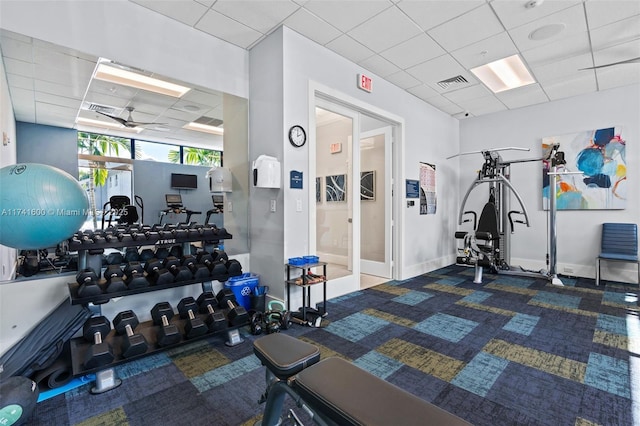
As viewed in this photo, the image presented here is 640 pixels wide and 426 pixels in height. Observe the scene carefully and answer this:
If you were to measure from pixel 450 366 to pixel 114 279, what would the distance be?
8.85 ft

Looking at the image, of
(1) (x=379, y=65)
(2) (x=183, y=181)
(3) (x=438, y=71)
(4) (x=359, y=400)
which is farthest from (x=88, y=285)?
(3) (x=438, y=71)

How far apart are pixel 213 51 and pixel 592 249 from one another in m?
6.57

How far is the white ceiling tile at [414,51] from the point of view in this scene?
3.63m

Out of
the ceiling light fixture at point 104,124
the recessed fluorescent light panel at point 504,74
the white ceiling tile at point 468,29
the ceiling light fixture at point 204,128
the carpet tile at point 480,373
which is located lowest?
the carpet tile at point 480,373

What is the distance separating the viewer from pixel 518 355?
2490 millimetres

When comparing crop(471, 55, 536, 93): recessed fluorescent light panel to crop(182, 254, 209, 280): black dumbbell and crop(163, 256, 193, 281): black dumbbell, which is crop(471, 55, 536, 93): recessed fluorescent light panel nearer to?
crop(182, 254, 209, 280): black dumbbell

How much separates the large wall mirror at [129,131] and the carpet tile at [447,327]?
226 centimetres

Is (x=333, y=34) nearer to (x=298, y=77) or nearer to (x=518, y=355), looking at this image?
(x=298, y=77)

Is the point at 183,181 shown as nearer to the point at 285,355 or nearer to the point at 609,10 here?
the point at 285,355

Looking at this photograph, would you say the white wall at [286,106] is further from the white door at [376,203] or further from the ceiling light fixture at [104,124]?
the ceiling light fixture at [104,124]

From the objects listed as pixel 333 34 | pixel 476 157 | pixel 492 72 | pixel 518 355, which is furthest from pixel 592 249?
pixel 333 34

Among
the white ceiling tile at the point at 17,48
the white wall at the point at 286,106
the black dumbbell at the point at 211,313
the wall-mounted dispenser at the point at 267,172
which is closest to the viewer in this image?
the white ceiling tile at the point at 17,48

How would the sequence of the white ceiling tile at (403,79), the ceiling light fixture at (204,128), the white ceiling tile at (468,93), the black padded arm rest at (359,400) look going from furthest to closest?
the white ceiling tile at (468,93) < the white ceiling tile at (403,79) < the ceiling light fixture at (204,128) < the black padded arm rest at (359,400)

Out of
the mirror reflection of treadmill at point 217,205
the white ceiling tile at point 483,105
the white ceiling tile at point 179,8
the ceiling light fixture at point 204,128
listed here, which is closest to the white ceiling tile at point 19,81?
the white ceiling tile at point 179,8
